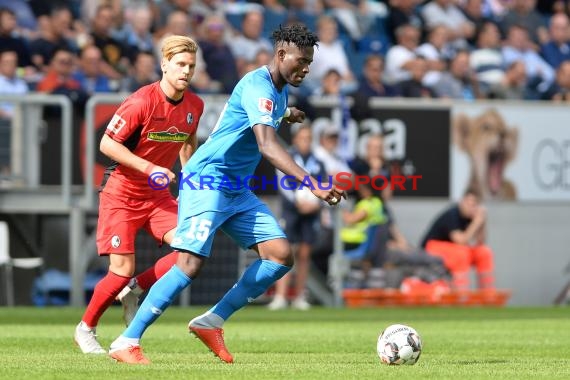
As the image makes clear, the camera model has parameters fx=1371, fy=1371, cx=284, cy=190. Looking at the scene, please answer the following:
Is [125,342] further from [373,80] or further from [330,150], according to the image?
[373,80]

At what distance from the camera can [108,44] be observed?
18.6 metres

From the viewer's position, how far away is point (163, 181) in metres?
8.76

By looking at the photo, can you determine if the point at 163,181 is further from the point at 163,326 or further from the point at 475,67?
the point at 475,67

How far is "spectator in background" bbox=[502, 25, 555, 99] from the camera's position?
23.1 m

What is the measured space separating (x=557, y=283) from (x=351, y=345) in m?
9.43

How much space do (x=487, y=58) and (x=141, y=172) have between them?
1396cm

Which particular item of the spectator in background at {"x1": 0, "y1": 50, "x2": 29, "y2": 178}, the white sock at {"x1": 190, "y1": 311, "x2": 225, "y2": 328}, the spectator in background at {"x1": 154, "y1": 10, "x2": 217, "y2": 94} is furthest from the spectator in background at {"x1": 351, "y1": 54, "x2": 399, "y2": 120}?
the white sock at {"x1": 190, "y1": 311, "x2": 225, "y2": 328}

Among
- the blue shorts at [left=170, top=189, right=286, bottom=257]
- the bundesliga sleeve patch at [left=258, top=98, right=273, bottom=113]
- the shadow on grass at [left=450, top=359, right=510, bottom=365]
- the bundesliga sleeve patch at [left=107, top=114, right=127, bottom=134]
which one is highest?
the bundesliga sleeve patch at [left=258, top=98, right=273, bottom=113]

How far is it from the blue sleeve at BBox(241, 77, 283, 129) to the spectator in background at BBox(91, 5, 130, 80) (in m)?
9.86

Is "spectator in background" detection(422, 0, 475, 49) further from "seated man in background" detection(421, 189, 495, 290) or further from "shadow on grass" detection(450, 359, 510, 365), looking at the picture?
"shadow on grass" detection(450, 359, 510, 365)

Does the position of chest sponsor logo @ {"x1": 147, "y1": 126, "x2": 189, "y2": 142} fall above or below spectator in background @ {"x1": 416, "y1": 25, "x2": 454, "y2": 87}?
below

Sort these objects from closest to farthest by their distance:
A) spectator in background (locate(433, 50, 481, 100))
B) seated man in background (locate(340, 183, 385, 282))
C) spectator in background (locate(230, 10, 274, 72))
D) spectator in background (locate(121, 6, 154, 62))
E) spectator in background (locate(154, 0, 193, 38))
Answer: seated man in background (locate(340, 183, 385, 282)) → spectator in background (locate(121, 6, 154, 62)) → spectator in background (locate(154, 0, 193, 38)) → spectator in background (locate(230, 10, 274, 72)) → spectator in background (locate(433, 50, 481, 100))

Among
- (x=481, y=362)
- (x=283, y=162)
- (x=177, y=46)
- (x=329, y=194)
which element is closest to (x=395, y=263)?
(x=481, y=362)

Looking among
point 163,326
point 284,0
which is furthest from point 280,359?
point 284,0
